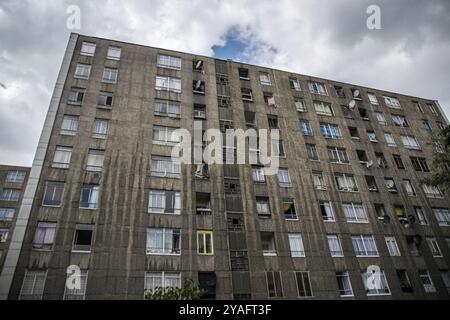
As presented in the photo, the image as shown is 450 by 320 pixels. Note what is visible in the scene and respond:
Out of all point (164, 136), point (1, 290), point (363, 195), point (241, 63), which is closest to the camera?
point (1, 290)

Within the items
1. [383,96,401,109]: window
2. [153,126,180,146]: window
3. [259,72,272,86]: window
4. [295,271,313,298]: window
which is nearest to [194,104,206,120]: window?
[153,126,180,146]: window

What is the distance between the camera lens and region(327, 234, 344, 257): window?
2483 cm

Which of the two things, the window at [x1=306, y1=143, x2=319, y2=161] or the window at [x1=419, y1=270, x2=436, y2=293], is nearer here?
the window at [x1=419, y1=270, x2=436, y2=293]

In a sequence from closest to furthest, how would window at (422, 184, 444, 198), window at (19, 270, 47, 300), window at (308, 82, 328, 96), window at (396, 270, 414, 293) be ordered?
window at (19, 270, 47, 300) < window at (396, 270, 414, 293) < window at (422, 184, 444, 198) < window at (308, 82, 328, 96)

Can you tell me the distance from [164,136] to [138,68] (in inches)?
335

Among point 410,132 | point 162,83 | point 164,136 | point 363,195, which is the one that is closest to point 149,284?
point 164,136

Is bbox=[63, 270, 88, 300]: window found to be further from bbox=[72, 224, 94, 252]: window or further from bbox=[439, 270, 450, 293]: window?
bbox=[439, 270, 450, 293]: window

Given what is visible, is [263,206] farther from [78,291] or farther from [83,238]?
[78,291]

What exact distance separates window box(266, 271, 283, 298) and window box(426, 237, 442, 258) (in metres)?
16.4

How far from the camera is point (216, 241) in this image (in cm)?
2255

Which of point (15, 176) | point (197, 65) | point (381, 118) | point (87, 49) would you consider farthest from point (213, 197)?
point (15, 176)

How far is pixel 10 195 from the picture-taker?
45500 mm

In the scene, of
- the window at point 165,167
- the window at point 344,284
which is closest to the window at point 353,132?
the window at point 344,284
